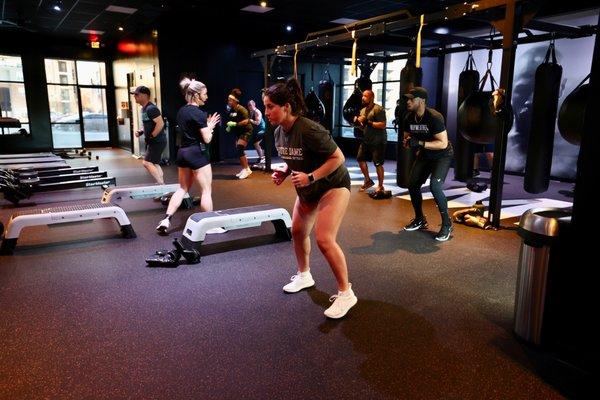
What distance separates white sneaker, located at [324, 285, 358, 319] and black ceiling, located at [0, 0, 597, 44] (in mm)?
6409

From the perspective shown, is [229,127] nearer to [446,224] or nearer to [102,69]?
[446,224]

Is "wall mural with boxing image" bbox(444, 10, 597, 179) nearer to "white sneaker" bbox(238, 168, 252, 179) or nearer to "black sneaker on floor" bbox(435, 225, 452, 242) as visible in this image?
"black sneaker on floor" bbox(435, 225, 452, 242)

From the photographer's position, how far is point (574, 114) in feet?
14.3

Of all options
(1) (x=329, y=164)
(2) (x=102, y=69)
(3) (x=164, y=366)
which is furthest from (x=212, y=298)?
(2) (x=102, y=69)

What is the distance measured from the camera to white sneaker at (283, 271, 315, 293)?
3.33 meters

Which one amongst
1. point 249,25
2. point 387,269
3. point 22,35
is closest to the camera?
point 387,269

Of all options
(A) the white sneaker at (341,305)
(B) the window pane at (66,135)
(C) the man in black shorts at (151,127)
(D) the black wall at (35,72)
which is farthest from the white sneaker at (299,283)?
(B) the window pane at (66,135)

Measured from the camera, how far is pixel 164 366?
7.79 feet

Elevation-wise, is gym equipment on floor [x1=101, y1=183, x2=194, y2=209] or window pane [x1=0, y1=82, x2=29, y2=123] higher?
window pane [x1=0, y1=82, x2=29, y2=123]

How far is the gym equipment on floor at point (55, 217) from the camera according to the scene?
423 cm

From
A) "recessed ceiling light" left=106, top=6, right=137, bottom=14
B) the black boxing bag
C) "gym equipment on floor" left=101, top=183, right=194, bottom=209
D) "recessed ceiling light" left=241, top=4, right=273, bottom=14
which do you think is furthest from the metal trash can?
"recessed ceiling light" left=106, top=6, right=137, bottom=14

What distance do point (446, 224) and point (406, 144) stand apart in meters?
0.97

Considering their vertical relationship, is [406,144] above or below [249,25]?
below

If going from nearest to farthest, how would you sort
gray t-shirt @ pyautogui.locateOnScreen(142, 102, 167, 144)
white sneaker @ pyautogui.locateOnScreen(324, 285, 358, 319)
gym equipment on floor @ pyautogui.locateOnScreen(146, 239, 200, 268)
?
white sneaker @ pyautogui.locateOnScreen(324, 285, 358, 319) → gym equipment on floor @ pyautogui.locateOnScreen(146, 239, 200, 268) → gray t-shirt @ pyautogui.locateOnScreen(142, 102, 167, 144)
